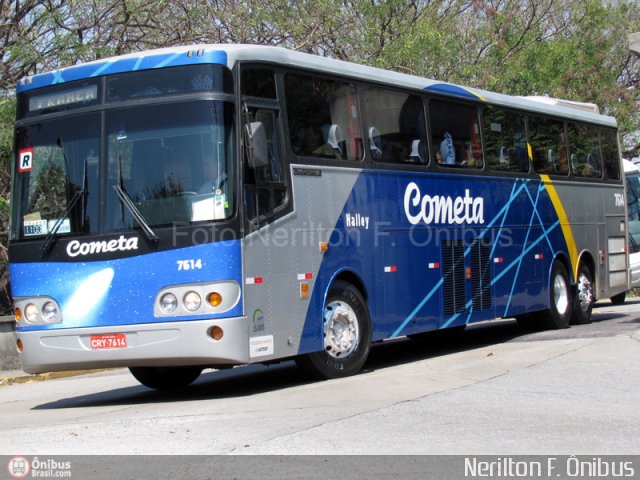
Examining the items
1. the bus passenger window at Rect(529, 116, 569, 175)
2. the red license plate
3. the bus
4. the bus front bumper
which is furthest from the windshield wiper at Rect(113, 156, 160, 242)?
the bus passenger window at Rect(529, 116, 569, 175)

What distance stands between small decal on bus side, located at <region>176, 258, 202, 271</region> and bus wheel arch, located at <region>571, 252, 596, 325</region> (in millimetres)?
9832

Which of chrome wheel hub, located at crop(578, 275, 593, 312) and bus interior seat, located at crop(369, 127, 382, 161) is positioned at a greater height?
bus interior seat, located at crop(369, 127, 382, 161)

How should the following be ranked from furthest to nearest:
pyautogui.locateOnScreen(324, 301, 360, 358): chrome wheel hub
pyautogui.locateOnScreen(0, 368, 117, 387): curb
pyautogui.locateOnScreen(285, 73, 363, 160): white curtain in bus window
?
pyautogui.locateOnScreen(0, 368, 117, 387): curb → pyautogui.locateOnScreen(324, 301, 360, 358): chrome wheel hub → pyautogui.locateOnScreen(285, 73, 363, 160): white curtain in bus window

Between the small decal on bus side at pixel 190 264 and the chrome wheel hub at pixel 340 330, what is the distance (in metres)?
2.01

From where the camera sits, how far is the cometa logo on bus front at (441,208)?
13547 mm

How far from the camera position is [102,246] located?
1057 cm

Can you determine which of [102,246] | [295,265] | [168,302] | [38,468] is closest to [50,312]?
[102,246]

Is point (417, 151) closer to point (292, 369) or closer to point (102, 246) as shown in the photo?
point (292, 369)

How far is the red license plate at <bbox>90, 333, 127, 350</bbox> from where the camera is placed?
10.4 metres

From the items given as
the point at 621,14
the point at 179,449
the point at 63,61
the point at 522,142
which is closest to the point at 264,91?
the point at 179,449

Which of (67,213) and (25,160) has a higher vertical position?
(25,160)

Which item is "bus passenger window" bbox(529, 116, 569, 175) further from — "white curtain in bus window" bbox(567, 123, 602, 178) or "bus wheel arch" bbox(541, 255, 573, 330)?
"bus wheel arch" bbox(541, 255, 573, 330)

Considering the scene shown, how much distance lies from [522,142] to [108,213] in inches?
326

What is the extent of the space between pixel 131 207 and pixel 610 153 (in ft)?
40.5
